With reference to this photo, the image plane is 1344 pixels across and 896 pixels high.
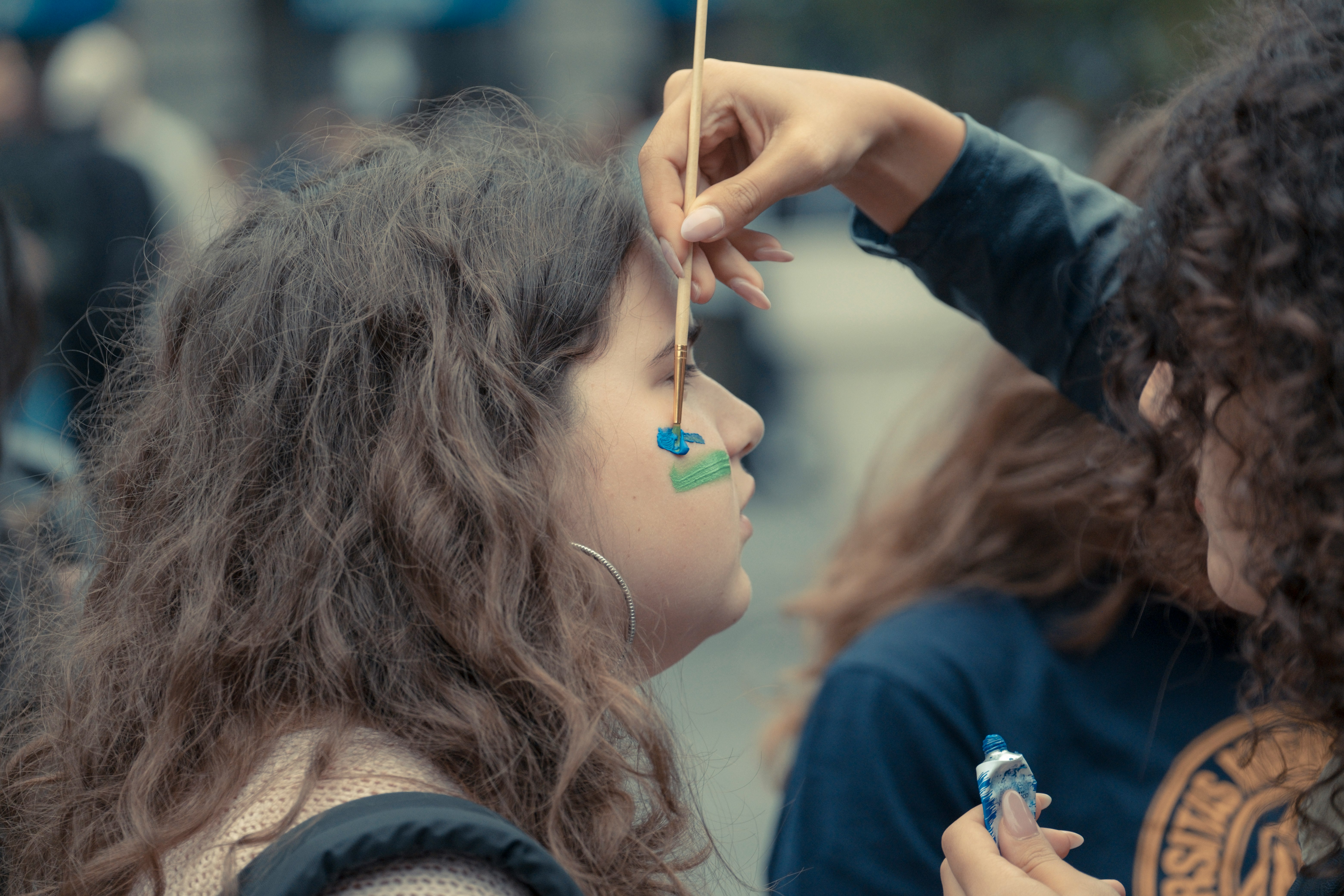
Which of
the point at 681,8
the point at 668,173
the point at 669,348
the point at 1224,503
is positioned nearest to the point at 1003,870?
the point at 1224,503

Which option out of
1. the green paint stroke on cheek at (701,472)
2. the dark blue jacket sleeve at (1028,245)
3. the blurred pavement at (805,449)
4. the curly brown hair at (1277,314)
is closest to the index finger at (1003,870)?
the blurred pavement at (805,449)

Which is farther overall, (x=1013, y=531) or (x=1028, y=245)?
(x=1013, y=531)

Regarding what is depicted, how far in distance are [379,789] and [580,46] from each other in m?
9.95

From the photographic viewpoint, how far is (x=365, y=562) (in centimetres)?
116

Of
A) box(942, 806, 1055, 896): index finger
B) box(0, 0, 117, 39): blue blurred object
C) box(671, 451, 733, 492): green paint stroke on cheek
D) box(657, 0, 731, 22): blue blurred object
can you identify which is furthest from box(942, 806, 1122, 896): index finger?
box(657, 0, 731, 22): blue blurred object

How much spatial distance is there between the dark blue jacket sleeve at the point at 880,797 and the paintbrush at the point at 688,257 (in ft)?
1.92

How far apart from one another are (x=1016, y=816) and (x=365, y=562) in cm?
69

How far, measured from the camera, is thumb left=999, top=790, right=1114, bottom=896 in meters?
0.99

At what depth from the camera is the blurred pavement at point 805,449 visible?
86.7 inches

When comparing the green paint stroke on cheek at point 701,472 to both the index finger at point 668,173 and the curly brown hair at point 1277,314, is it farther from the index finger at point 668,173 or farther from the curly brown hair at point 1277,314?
the curly brown hair at point 1277,314

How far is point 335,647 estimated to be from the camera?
3.61ft

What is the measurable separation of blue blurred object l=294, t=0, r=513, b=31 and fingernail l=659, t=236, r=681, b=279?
9062mm

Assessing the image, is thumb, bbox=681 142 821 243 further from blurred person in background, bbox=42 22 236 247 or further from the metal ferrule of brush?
blurred person in background, bbox=42 22 236 247

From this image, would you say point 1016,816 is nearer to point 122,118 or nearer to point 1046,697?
point 1046,697
